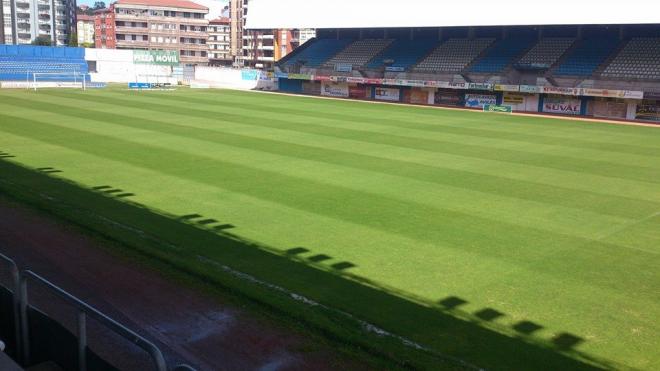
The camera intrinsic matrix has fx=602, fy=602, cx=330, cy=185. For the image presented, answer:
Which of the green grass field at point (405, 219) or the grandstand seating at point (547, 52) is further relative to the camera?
the grandstand seating at point (547, 52)

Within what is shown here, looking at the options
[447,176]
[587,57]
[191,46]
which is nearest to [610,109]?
[587,57]

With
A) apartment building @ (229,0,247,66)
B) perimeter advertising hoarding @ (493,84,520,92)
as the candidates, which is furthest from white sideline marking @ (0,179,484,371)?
apartment building @ (229,0,247,66)

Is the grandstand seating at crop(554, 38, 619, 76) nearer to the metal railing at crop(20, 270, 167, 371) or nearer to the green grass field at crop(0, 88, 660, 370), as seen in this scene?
the green grass field at crop(0, 88, 660, 370)

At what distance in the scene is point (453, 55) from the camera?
56.0 metres

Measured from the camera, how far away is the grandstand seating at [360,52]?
6209cm

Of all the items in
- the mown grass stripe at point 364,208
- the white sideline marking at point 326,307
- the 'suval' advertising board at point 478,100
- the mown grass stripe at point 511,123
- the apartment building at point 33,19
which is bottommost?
the white sideline marking at point 326,307

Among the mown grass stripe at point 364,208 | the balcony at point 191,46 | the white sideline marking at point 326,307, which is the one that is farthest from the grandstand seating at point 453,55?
the balcony at point 191,46

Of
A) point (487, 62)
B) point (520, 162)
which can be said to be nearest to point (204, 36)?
point (487, 62)

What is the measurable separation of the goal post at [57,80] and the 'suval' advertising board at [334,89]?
23.1 metres

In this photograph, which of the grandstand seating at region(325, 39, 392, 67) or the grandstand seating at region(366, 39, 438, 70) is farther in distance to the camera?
the grandstand seating at region(325, 39, 392, 67)

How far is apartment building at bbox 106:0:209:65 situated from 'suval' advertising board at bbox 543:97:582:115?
286 ft

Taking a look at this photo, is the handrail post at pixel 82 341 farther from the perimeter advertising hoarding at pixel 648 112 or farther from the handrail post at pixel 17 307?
the perimeter advertising hoarding at pixel 648 112

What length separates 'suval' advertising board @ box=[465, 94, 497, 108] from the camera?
50.5 m

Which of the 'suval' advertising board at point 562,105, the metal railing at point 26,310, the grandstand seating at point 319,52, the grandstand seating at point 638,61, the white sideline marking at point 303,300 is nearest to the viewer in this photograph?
the metal railing at point 26,310
